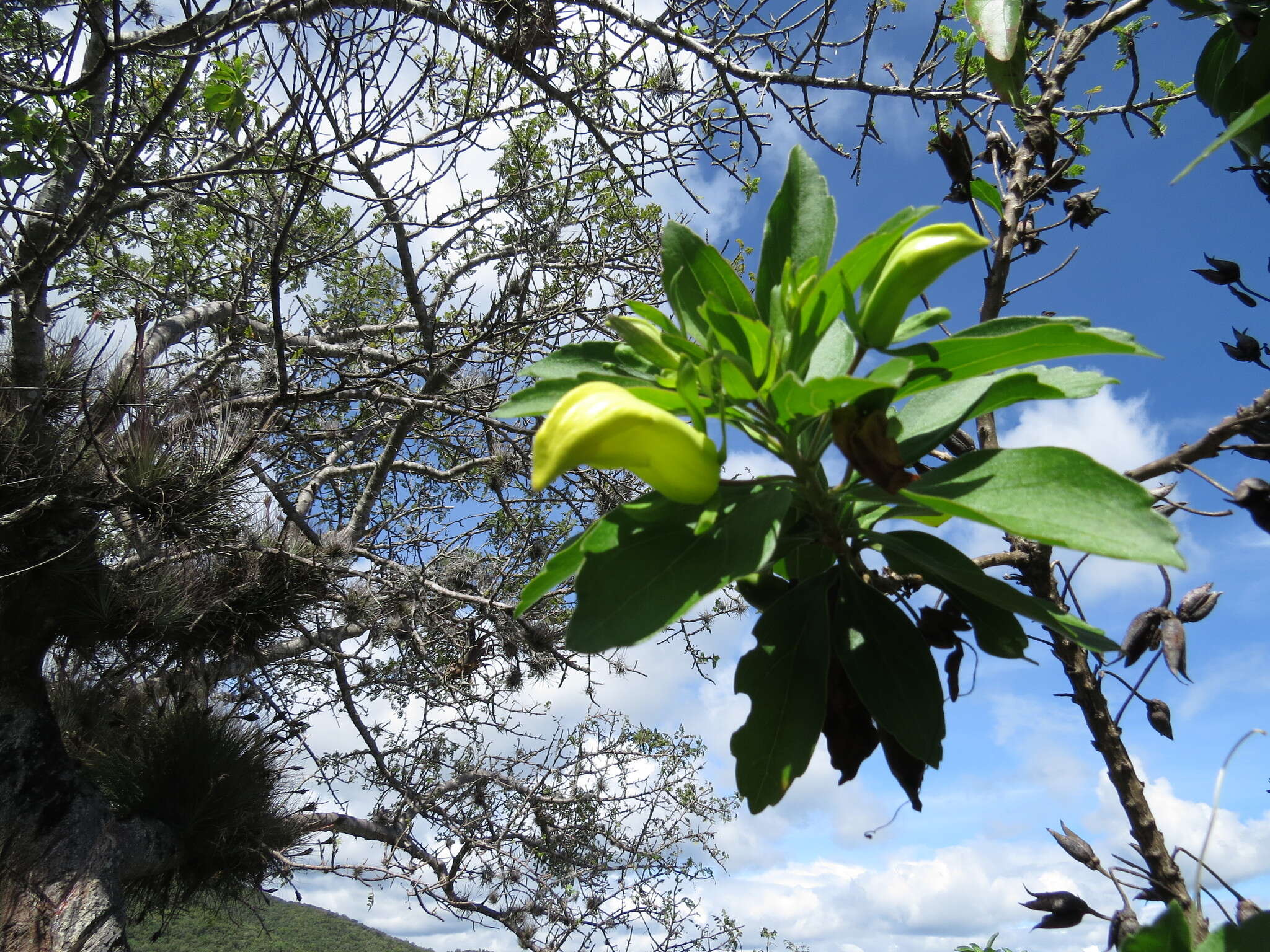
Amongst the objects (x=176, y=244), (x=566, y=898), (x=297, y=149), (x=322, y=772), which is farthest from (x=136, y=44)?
(x=566, y=898)

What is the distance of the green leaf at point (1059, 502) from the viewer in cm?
52

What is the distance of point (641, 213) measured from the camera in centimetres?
576

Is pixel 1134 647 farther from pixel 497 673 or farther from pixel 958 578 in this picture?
pixel 497 673

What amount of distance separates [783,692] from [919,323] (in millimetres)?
378

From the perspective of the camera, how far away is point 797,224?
800mm

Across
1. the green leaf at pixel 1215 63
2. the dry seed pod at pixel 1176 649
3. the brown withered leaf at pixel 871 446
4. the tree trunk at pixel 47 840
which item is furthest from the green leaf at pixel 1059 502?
the tree trunk at pixel 47 840

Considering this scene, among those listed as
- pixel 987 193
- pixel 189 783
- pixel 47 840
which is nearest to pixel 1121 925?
pixel 987 193

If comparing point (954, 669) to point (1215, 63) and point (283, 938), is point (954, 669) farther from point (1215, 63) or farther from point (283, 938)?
point (283, 938)

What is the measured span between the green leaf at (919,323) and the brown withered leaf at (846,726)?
33 cm

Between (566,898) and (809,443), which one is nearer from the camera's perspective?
(809,443)

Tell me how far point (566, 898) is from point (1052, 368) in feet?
14.9

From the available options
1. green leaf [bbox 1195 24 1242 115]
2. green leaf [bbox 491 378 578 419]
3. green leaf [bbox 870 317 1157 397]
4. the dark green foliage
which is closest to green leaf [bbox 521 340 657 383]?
green leaf [bbox 491 378 578 419]

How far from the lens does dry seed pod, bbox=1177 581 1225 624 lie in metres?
0.87

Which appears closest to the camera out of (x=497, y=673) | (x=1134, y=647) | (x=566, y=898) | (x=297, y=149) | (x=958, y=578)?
(x=958, y=578)
